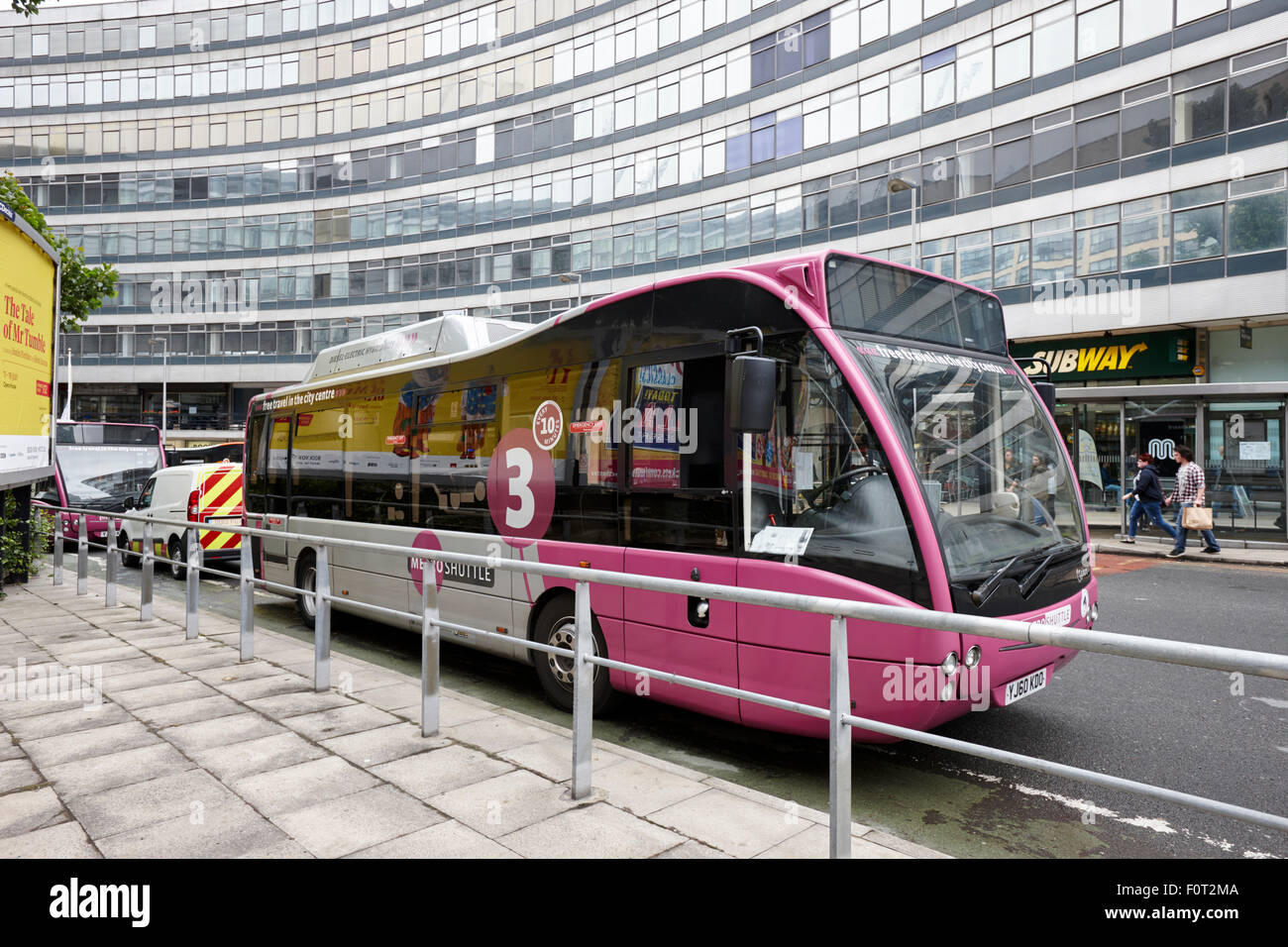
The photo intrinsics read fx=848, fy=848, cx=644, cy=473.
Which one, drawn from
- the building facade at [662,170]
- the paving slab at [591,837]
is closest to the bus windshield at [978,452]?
the paving slab at [591,837]

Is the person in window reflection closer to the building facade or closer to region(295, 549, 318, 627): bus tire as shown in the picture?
region(295, 549, 318, 627): bus tire

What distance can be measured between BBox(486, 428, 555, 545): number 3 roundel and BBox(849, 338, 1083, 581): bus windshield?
2521 mm

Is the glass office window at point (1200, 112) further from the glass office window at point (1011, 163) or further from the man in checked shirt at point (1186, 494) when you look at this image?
the man in checked shirt at point (1186, 494)

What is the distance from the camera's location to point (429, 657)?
471 cm

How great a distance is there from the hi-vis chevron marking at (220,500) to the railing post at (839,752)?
12526 millimetres

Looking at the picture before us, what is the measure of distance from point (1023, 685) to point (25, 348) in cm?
954

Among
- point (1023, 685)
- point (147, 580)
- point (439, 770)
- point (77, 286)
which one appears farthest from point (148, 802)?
point (77, 286)

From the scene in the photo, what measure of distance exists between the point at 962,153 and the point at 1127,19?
4904 mm

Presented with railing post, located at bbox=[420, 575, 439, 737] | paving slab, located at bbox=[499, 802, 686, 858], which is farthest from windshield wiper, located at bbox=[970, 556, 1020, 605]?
railing post, located at bbox=[420, 575, 439, 737]

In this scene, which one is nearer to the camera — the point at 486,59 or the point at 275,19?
the point at 486,59

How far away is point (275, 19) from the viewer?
45562mm

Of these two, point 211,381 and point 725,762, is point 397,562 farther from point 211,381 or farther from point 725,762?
point 211,381

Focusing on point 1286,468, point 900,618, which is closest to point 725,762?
point 900,618

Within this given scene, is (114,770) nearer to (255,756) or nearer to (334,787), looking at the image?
(255,756)
